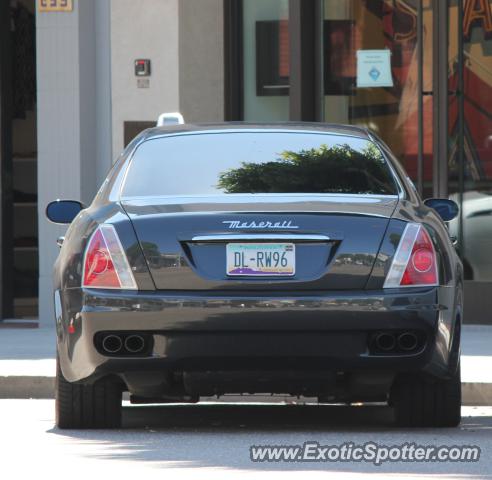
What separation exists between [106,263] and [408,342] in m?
1.49

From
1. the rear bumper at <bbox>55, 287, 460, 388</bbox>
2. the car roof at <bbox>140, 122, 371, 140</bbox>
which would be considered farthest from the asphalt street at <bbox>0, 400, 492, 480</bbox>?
the car roof at <bbox>140, 122, 371, 140</bbox>

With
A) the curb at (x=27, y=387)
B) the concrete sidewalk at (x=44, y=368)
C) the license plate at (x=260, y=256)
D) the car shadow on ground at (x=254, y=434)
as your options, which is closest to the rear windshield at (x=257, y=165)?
the license plate at (x=260, y=256)

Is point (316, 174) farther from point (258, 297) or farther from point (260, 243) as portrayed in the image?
point (258, 297)

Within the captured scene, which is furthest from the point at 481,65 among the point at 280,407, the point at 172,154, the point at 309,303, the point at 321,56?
the point at 309,303

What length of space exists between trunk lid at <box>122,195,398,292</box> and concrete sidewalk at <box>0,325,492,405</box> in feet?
8.99

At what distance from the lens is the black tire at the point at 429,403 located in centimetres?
876

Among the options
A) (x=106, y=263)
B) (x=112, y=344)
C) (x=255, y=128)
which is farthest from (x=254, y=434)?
(x=255, y=128)

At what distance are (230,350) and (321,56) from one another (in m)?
9.07

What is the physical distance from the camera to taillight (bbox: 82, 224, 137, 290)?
322 inches

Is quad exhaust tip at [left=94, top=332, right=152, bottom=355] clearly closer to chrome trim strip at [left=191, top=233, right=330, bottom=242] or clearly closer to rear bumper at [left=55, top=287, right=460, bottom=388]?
rear bumper at [left=55, top=287, right=460, bottom=388]

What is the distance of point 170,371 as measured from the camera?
26.9 ft

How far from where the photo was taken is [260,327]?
8.07 m

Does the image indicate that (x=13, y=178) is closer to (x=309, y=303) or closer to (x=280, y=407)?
(x=280, y=407)

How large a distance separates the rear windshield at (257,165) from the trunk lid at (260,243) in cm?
50
